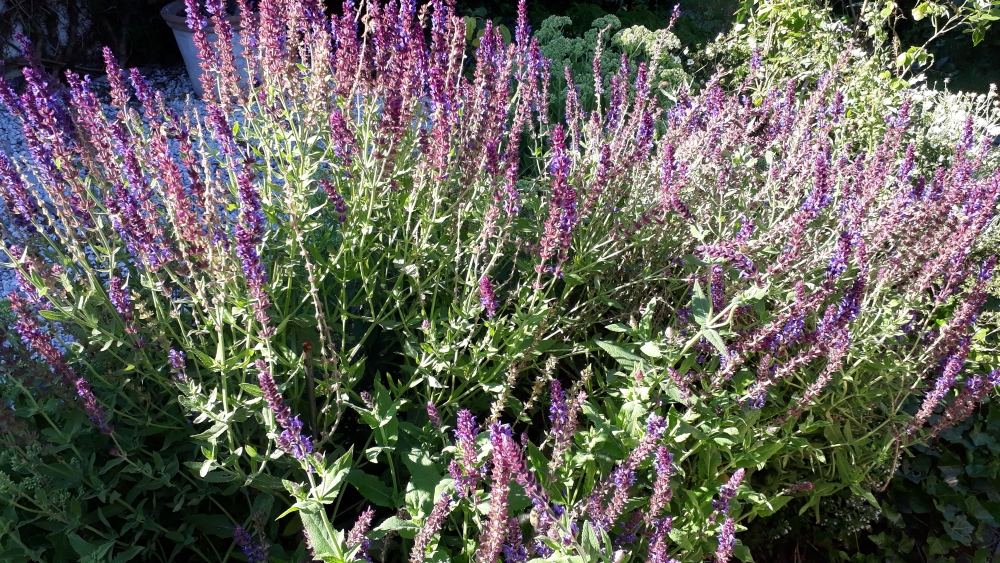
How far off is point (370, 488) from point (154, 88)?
5.64m

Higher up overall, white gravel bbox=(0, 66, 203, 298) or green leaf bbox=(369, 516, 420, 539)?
green leaf bbox=(369, 516, 420, 539)

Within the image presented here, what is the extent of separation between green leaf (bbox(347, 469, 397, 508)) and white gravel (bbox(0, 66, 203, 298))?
377 centimetres

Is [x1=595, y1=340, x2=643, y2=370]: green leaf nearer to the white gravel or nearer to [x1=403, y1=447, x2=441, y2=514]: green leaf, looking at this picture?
[x1=403, y1=447, x2=441, y2=514]: green leaf

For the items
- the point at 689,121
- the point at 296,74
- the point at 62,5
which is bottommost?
the point at 62,5

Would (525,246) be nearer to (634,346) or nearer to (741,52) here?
(634,346)

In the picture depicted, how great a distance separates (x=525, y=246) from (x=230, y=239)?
1.07 meters

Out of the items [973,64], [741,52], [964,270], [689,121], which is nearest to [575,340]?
[689,121]

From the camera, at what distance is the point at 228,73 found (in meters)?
2.47

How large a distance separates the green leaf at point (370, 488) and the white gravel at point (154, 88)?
3773 mm

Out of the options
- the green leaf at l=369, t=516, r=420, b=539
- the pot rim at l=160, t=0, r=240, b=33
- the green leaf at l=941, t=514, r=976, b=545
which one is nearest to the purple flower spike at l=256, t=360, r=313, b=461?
the green leaf at l=369, t=516, r=420, b=539

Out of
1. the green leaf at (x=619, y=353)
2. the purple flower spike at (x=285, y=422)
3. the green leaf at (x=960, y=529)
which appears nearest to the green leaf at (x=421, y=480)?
the purple flower spike at (x=285, y=422)

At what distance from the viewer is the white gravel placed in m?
5.27

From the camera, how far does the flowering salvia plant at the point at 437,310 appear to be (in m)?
2.03

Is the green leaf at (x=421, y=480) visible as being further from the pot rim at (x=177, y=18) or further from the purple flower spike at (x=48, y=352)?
the pot rim at (x=177, y=18)
